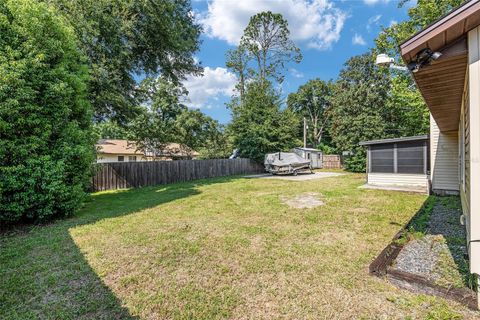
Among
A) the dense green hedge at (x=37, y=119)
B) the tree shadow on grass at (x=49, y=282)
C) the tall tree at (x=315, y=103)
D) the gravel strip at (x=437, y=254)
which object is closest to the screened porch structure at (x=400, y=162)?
the gravel strip at (x=437, y=254)

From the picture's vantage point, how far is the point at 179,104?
21234 millimetres

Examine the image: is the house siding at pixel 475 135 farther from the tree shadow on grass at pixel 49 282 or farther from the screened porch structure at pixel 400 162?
the screened porch structure at pixel 400 162

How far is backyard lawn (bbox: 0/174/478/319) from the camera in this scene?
2330 millimetres

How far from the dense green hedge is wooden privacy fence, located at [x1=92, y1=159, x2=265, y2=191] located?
2961 millimetres

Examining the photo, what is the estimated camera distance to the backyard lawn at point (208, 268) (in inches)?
91.7

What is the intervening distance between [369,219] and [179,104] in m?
19.1

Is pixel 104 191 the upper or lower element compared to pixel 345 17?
lower

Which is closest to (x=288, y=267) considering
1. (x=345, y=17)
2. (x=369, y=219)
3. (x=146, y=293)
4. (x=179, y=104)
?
(x=146, y=293)

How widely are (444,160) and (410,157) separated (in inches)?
58.4

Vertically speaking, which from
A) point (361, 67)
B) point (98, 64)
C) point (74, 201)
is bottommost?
point (74, 201)

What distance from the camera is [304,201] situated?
7348 millimetres

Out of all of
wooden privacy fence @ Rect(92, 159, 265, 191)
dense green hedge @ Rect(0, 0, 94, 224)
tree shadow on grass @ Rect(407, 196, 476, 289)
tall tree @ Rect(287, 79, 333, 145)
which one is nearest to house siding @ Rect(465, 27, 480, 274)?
tree shadow on grass @ Rect(407, 196, 476, 289)

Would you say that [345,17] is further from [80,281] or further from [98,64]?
[80,281]

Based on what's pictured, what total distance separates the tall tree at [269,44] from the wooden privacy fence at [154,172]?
10.8 metres
